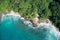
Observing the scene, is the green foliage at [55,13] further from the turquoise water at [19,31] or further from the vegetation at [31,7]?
the turquoise water at [19,31]

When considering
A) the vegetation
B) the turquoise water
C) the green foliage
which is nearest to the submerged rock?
the turquoise water

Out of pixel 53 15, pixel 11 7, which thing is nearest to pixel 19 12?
pixel 11 7

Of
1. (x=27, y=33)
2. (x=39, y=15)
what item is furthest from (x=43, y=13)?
(x=27, y=33)

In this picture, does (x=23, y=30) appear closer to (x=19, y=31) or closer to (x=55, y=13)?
(x=19, y=31)

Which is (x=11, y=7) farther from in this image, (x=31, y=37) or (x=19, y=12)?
(x=31, y=37)

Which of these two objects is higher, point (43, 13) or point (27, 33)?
point (43, 13)

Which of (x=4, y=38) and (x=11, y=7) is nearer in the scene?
(x=4, y=38)
